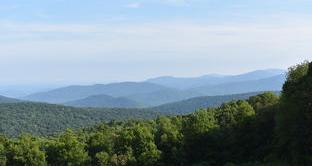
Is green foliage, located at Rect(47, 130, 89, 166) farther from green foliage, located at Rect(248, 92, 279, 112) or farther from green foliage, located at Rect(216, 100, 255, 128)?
green foliage, located at Rect(248, 92, 279, 112)

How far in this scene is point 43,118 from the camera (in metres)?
180

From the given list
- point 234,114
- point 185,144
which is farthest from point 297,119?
point 185,144

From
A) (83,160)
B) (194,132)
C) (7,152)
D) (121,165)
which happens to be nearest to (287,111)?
(194,132)

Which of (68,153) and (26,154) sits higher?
(68,153)

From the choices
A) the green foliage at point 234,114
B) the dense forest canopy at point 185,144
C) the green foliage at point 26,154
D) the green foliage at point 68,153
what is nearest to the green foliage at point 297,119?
the dense forest canopy at point 185,144

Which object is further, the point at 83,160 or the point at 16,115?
the point at 16,115

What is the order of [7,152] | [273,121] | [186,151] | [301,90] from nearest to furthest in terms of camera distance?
1. [301,90]
2. [273,121]
3. [186,151]
4. [7,152]

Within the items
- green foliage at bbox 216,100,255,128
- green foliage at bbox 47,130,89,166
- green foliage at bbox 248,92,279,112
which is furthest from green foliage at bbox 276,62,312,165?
green foliage at bbox 47,130,89,166

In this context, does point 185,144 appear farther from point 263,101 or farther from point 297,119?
point 297,119

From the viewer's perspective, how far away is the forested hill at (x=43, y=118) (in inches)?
6403

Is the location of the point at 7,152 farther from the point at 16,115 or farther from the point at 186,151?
the point at 16,115

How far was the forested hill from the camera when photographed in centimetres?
16262

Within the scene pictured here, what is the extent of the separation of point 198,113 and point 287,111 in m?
18.9

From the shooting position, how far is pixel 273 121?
192ft
